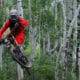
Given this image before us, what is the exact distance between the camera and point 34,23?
21.9 meters

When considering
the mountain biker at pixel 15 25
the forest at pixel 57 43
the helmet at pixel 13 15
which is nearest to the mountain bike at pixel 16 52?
the mountain biker at pixel 15 25

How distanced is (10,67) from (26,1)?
242 inches

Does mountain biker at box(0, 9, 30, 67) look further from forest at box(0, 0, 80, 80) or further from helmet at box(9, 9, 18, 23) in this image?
forest at box(0, 0, 80, 80)

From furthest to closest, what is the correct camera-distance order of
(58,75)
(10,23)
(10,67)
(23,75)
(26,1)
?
(26,1), (10,67), (23,75), (58,75), (10,23)

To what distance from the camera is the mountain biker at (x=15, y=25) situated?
10.2 m

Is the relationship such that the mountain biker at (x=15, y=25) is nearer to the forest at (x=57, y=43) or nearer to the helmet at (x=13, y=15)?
the helmet at (x=13, y=15)

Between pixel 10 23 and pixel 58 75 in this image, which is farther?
pixel 58 75

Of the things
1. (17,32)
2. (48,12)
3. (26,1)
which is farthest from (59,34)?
(17,32)

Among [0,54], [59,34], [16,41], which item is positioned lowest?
[0,54]

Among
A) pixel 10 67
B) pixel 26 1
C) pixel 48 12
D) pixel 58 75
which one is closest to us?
pixel 58 75

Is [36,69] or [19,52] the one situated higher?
[19,52]

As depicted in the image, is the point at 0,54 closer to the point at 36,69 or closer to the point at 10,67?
the point at 10,67

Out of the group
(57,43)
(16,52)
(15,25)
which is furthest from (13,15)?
(57,43)

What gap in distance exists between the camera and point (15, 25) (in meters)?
10.3
